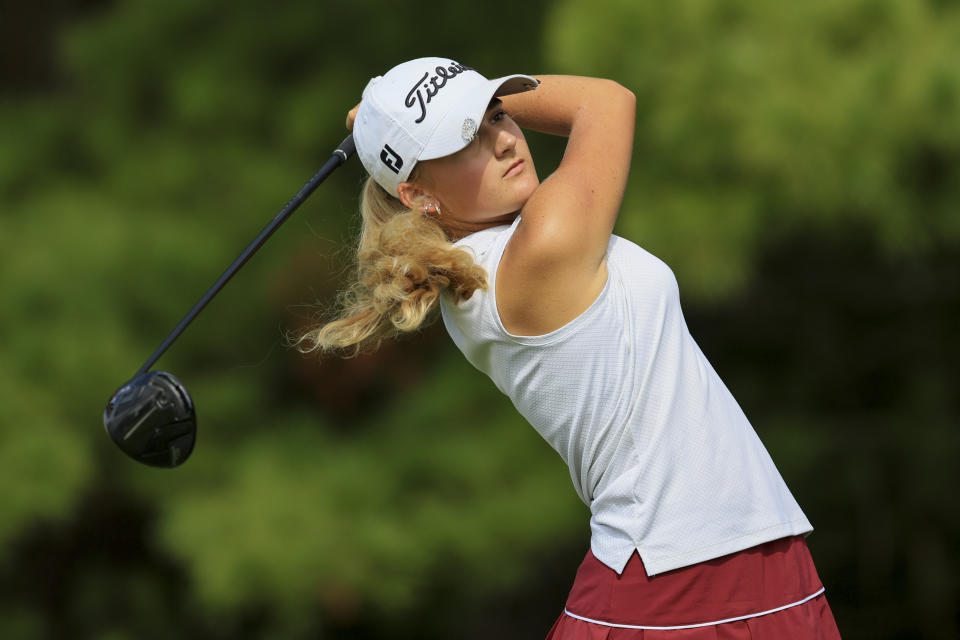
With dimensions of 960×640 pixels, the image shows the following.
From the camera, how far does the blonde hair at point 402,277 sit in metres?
1.48

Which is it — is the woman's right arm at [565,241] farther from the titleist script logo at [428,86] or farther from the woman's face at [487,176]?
the titleist script logo at [428,86]

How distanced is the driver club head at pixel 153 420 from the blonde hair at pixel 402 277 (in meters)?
0.28

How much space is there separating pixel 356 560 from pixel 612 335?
246 cm

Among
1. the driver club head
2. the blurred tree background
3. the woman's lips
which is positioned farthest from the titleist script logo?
the blurred tree background

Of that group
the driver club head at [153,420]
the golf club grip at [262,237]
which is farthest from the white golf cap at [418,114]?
the driver club head at [153,420]

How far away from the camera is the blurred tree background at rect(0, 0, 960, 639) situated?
3.22 m

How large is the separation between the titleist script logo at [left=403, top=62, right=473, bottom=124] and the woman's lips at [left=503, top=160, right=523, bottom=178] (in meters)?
0.13

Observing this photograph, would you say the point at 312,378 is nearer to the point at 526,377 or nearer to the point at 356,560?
the point at 356,560

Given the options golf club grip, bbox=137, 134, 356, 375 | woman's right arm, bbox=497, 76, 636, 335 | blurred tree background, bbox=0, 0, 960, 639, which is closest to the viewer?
woman's right arm, bbox=497, 76, 636, 335

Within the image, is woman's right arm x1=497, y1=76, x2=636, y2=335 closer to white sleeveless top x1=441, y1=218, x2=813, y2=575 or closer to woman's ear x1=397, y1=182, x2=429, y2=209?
white sleeveless top x1=441, y1=218, x2=813, y2=575

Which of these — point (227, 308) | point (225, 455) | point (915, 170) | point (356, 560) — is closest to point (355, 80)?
point (227, 308)

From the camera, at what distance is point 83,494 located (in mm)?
3932

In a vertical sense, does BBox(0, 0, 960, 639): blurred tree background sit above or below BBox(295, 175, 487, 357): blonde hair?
below

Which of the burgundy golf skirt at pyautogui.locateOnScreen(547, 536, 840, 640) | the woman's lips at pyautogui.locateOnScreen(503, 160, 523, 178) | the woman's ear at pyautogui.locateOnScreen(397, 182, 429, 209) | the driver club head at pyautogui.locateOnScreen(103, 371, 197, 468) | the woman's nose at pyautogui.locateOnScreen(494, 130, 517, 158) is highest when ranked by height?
the woman's nose at pyautogui.locateOnScreen(494, 130, 517, 158)
